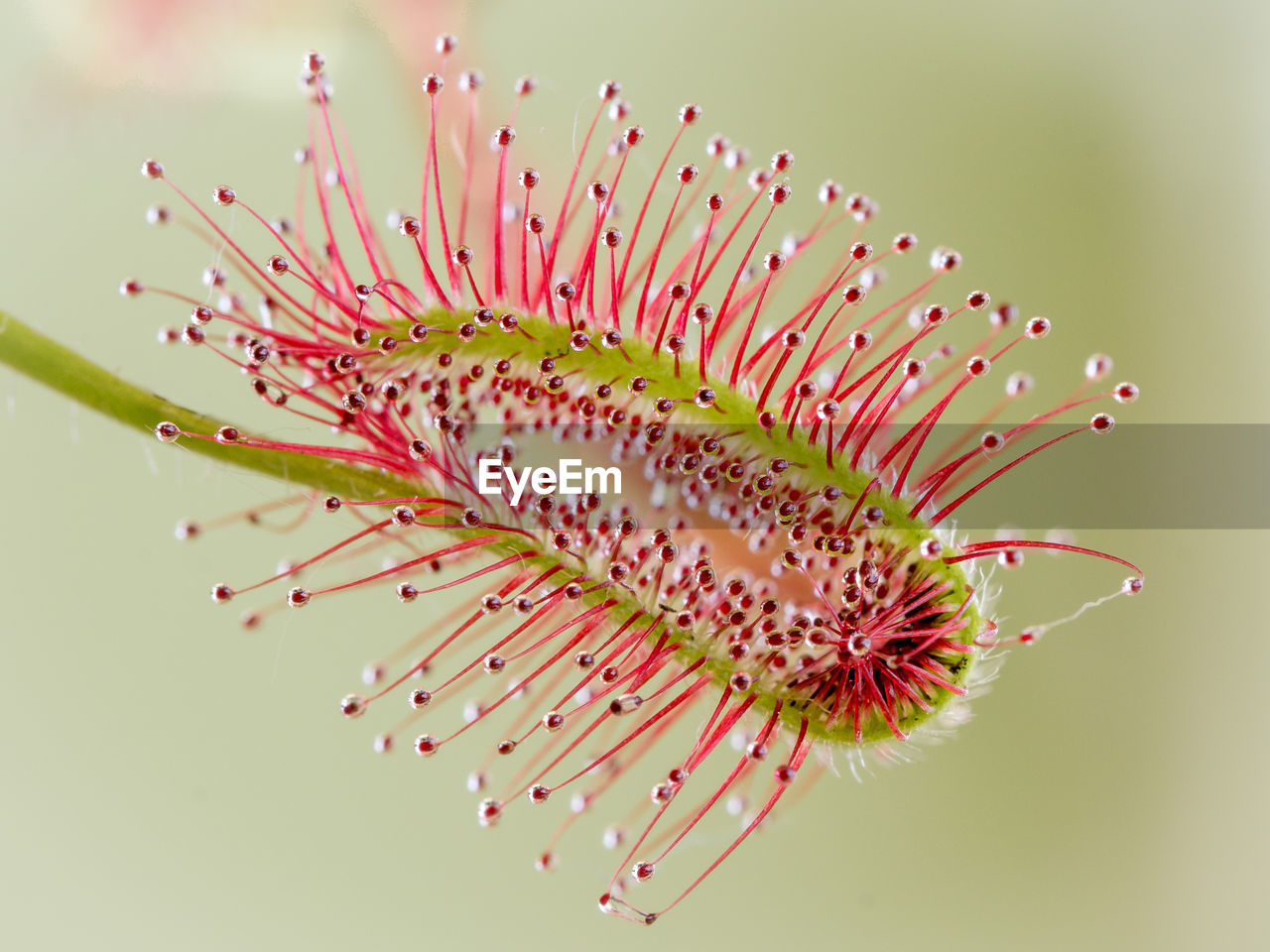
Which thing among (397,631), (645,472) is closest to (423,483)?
(645,472)

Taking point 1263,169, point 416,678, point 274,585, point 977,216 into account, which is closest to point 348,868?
point 416,678

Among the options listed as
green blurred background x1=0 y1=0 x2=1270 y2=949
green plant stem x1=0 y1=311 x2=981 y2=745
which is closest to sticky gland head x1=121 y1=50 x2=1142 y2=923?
green plant stem x1=0 y1=311 x2=981 y2=745

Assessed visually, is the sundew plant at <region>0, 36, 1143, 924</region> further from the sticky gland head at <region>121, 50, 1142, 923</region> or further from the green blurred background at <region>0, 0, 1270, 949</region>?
the green blurred background at <region>0, 0, 1270, 949</region>

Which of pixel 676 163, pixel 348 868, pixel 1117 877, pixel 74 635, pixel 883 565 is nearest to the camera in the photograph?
pixel 883 565

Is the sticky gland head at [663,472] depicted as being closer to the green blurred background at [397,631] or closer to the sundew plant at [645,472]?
the sundew plant at [645,472]

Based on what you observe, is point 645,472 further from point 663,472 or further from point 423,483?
point 423,483

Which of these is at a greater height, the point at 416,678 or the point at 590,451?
the point at 590,451

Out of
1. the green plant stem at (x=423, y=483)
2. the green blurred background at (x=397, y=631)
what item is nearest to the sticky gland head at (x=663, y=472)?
the green plant stem at (x=423, y=483)

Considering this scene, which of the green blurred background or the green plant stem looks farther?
the green blurred background

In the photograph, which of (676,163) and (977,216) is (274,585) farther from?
(977,216)
